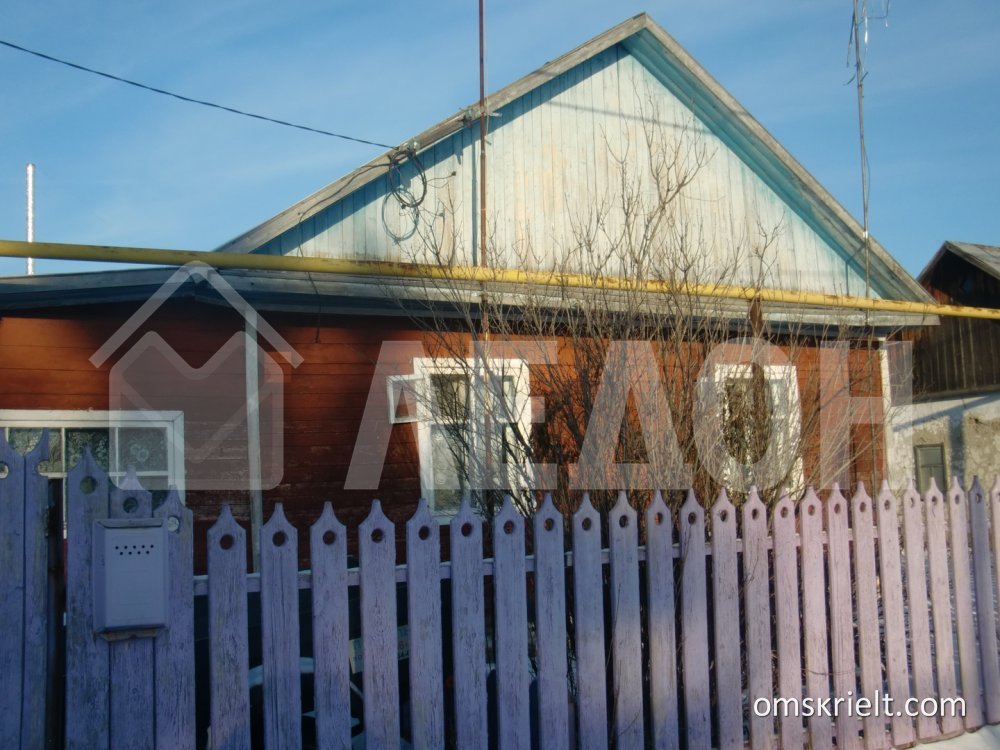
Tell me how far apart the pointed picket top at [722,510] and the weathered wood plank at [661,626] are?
268mm

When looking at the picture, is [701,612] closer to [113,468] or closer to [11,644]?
[11,644]

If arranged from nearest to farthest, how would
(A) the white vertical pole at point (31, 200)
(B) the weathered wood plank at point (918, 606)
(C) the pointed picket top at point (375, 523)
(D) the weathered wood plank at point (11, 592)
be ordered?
(D) the weathered wood plank at point (11, 592), (C) the pointed picket top at point (375, 523), (B) the weathered wood plank at point (918, 606), (A) the white vertical pole at point (31, 200)

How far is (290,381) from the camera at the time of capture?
826 cm

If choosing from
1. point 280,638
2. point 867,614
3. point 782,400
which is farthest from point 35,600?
point 782,400

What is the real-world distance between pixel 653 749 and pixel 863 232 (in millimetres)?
7639

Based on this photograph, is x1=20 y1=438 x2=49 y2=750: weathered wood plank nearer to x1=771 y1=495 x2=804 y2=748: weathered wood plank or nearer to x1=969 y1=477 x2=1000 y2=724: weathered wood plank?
x1=771 y1=495 x2=804 y2=748: weathered wood plank

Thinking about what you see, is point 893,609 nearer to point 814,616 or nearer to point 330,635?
point 814,616

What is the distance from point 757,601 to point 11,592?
3.56 metres

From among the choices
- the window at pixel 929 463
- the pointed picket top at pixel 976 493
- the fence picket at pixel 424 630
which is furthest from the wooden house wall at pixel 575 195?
the window at pixel 929 463

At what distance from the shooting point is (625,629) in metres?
4.71

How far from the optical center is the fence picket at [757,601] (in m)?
5.10

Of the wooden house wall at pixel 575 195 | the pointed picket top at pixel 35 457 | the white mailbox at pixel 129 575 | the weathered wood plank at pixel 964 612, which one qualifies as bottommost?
the weathered wood plank at pixel 964 612

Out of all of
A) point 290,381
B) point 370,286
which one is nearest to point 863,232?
point 370,286

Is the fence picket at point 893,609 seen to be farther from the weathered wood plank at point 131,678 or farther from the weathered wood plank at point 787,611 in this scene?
the weathered wood plank at point 131,678
